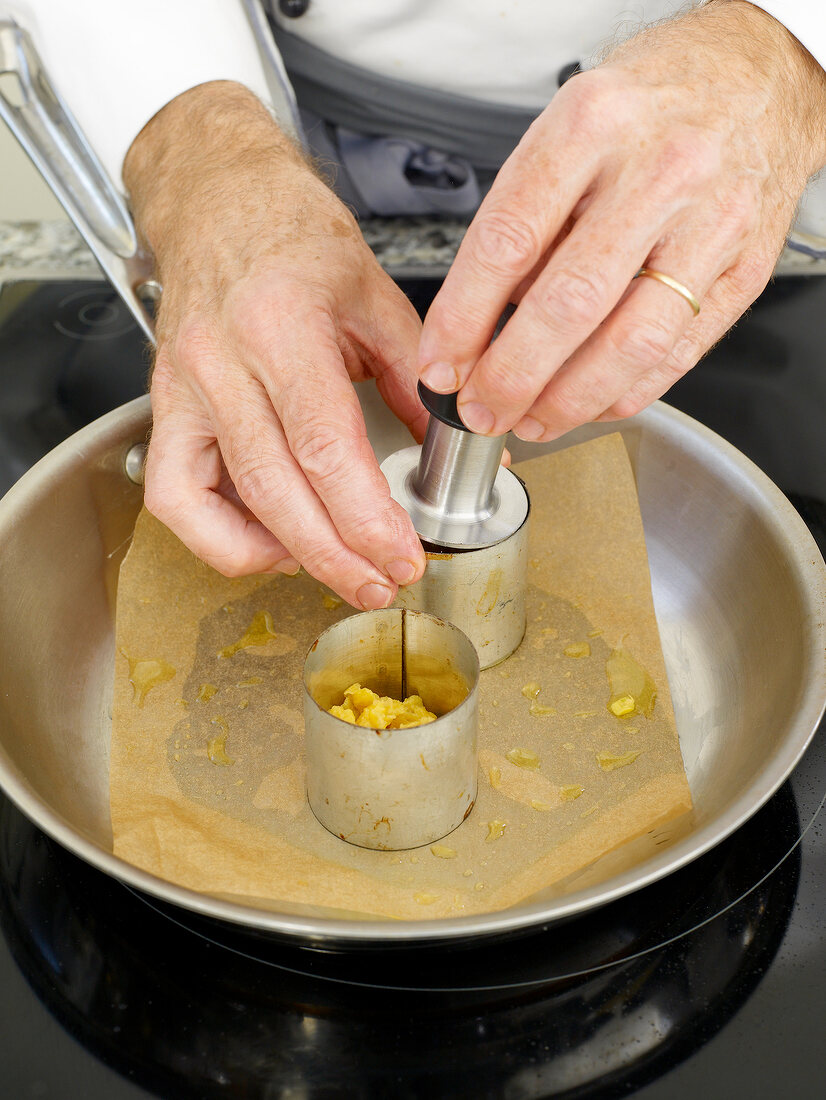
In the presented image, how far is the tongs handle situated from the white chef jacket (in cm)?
4

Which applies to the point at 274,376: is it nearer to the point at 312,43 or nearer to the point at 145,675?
the point at 145,675

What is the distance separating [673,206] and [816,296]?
622mm

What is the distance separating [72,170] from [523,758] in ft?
1.86

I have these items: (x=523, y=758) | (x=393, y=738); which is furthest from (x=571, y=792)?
(x=393, y=738)

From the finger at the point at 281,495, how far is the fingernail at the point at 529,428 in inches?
4.6

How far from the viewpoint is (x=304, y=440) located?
546mm

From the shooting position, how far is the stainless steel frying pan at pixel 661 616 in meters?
0.55

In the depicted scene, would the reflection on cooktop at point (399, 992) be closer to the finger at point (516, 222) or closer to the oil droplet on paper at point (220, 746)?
the oil droplet on paper at point (220, 746)

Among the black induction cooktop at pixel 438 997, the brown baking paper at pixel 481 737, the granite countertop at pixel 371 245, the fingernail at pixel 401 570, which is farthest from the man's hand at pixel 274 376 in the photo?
the granite countertop at pixel 371 245

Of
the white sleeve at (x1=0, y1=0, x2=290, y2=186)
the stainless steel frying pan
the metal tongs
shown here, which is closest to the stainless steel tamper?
the stainless steel frying pan

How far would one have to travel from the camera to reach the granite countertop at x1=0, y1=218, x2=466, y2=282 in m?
1.07

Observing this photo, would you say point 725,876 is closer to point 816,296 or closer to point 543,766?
point 543,766

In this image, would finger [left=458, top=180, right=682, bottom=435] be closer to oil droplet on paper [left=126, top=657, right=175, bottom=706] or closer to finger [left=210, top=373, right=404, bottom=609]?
finger [left=210, top=373, right=404, bottom=609]

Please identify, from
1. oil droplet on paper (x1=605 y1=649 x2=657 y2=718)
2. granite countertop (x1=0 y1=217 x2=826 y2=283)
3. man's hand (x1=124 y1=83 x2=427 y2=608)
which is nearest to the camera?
man's hand (x1=124 y1=83 x2=427 y2=608)
